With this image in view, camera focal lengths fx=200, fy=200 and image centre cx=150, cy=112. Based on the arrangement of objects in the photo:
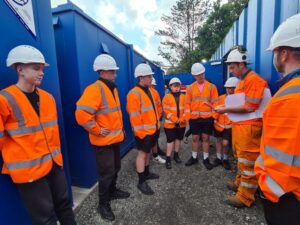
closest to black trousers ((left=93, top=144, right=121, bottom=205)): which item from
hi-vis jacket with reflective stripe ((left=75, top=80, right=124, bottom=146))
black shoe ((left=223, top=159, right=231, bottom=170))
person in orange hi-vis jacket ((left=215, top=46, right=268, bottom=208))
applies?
hi-vis jacket with reflective stripe ((left=75, top=80, right=124, bottom=146))

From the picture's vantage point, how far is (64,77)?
3.28m

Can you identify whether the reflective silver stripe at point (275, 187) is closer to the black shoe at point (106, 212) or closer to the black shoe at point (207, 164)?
the black shoe at point (106, 212)

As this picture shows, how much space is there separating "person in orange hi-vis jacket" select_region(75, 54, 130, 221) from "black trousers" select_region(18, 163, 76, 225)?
66cm

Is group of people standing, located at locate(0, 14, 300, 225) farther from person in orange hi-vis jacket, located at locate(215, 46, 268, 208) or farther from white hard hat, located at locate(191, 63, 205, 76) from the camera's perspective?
white hard hat, located at locate(191, 63, 205, 76)

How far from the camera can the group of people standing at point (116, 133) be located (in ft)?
3.99

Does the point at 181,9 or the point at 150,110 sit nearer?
the point at 150,110

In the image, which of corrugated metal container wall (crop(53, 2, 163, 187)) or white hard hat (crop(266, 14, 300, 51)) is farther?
corrugated metal container wall (crop(53, 2, 163, 187))

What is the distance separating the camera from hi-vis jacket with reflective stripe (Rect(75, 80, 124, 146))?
250cm

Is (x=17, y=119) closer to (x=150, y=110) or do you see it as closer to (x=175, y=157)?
(x=150, y=110)

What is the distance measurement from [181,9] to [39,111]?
72.8 feet

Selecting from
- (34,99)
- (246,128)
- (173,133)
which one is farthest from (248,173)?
(34,99)

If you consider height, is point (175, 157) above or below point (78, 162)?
below

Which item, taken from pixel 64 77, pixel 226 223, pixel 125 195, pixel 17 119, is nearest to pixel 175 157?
pixel 125 195

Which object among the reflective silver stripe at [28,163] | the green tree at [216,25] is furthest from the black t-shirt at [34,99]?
the green tree at [216,25]
